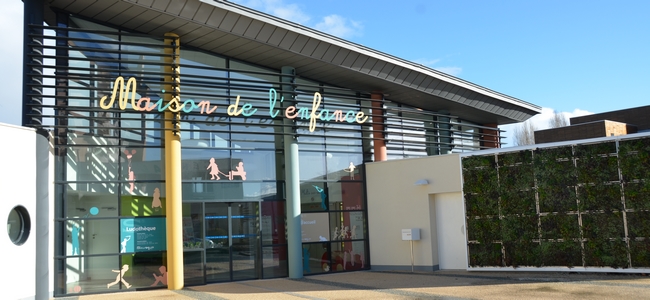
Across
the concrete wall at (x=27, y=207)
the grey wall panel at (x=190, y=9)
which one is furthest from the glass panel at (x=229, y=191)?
the grey wall panel at (x=190, y=9)

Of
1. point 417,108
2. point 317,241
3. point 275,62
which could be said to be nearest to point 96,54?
point 275,62

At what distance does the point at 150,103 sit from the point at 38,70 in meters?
2.55

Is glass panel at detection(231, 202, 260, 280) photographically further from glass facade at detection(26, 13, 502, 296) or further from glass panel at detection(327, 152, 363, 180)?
glass panel at detection(327, 152, 363, 180)

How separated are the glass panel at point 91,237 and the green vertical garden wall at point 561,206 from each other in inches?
365

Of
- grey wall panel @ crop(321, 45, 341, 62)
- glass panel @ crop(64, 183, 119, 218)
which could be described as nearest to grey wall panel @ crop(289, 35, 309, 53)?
grey wall panel @ crop(321, 45, 341, 62)

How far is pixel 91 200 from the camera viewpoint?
555 inches

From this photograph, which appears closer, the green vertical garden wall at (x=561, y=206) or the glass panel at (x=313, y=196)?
the green vertical garden wall at (x=561, y=206)

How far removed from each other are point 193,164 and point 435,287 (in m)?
6.82

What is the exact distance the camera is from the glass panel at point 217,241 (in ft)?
50.2

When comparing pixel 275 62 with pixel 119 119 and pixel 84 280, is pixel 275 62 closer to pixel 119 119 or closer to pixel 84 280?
pixel 119 119

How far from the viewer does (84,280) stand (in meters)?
13.8

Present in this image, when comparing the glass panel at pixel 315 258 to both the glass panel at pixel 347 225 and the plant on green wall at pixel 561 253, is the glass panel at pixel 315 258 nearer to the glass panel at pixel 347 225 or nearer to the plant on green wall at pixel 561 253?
the glass panel at pixel 347 225

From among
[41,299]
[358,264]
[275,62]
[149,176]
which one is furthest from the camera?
[358,264]

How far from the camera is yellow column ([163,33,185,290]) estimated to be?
569 inches
